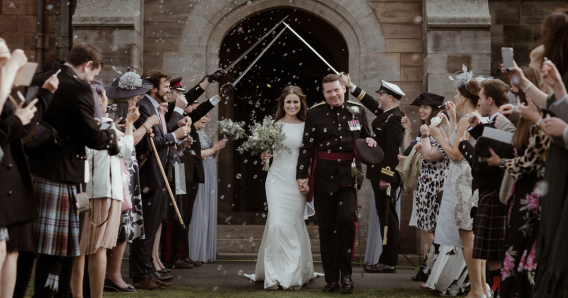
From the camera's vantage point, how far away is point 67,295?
4.37 metres

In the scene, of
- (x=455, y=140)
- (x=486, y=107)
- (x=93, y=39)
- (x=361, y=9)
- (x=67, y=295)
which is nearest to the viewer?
(x=67, y=295)

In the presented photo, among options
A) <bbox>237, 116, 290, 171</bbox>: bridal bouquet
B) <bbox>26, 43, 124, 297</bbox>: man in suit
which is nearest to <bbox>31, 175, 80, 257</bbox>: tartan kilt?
<bbox>26, 43, 124, 297</bbox>: man in suit

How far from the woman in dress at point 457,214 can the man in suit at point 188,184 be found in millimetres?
3211

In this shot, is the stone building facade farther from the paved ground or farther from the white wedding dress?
the white wedding dress

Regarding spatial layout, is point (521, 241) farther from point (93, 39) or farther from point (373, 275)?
point (93, 39)

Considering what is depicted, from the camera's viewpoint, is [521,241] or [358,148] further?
[358,148]

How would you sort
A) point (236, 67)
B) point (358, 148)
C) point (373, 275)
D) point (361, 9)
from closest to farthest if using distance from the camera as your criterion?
point (358, 148) → point (373, 275) → point (361, 9) → point (236, 67)

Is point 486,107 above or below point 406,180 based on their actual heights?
above

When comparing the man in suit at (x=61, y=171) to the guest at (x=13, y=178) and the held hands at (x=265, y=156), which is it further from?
the held hands at (x=265, y=156)

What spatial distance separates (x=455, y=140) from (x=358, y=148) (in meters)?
1.10

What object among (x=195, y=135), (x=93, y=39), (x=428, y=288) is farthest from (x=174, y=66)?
(x=428, y=288)

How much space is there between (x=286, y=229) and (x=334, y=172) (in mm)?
850

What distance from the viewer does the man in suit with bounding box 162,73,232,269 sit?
778 cm

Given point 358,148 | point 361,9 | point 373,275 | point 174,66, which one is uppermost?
point 361,9
